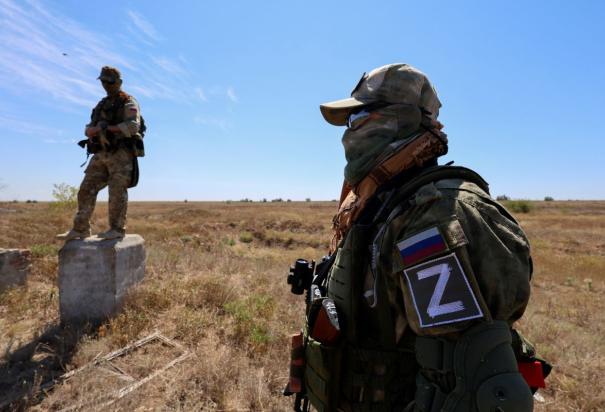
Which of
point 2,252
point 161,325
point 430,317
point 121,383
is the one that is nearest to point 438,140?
point 430,317

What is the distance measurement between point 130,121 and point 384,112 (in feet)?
14.0

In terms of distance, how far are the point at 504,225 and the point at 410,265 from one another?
0.37 m

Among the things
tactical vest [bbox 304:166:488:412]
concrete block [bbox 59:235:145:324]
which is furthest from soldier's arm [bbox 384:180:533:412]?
concrete block [bbox 59:235:145:324]

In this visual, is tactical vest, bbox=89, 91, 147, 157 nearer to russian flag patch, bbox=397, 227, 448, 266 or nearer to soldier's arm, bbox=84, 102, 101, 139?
soldier's arm, bbox=84, 102, 101, 139

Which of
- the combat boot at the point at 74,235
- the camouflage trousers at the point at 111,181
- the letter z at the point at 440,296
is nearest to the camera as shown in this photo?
the letter z at the point at 440,296

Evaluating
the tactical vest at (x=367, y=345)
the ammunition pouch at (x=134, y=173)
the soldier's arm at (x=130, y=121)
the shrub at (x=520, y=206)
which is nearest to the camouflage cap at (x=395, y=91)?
the tactical vest at (x=367, y=345)

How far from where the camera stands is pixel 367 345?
1568 mm

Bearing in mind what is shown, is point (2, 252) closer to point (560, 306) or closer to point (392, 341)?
point (392, 341)

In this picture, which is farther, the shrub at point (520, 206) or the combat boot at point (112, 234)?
the shrub at point (520, 206)

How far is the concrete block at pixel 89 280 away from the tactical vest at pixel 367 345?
405 centimetres

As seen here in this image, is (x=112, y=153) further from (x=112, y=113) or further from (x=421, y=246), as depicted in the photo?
(x=421, y=246)

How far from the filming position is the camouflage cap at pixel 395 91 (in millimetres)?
1795

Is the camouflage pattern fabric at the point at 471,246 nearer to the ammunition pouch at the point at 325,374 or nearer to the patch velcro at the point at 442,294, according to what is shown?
the patch velcro at the point at 442,294

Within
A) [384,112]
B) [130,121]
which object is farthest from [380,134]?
[130,121]
